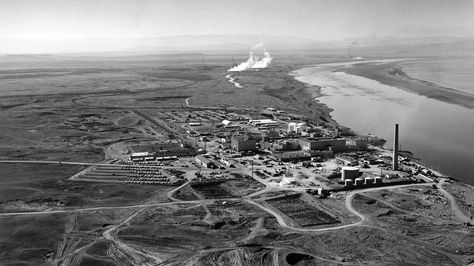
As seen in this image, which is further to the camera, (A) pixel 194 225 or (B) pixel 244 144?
(B) pixel 244 144

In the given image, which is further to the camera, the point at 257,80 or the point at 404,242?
the point at 257,80

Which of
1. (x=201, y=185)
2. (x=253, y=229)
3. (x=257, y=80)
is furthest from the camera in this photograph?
(x=257, y=80)

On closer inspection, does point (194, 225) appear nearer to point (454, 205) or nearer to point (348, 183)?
point (348, 183)

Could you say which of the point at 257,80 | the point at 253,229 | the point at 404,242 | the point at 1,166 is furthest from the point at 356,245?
the point at 257,80

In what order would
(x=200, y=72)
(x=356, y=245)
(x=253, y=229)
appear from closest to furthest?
1. (x=356, y=245)
2. (x=253, y=229)
3. (x=200, y=72)

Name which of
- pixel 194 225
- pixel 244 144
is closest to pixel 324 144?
pixel 244 144

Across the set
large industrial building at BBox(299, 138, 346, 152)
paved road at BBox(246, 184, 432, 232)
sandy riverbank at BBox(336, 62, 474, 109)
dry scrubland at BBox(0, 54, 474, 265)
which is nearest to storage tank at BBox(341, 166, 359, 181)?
paved road at BBox(246, 184, 432, 232)

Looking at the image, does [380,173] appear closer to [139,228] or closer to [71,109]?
[139,228]
